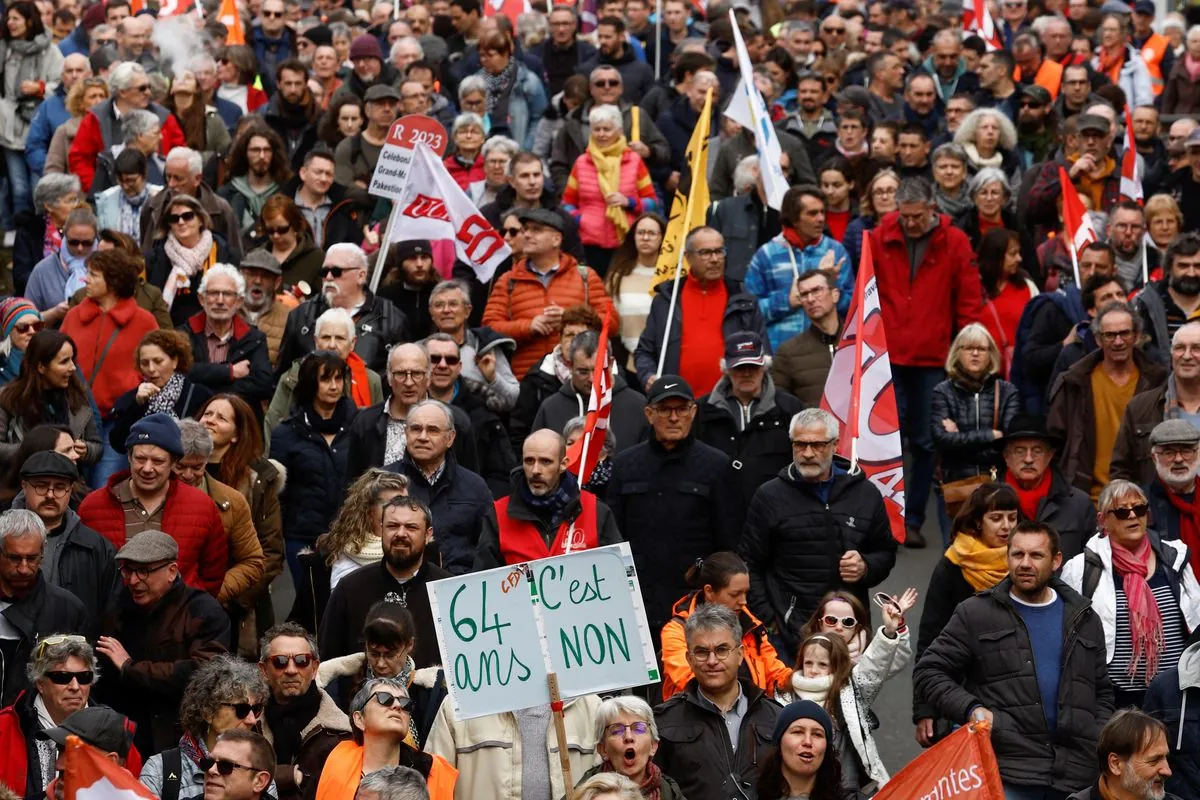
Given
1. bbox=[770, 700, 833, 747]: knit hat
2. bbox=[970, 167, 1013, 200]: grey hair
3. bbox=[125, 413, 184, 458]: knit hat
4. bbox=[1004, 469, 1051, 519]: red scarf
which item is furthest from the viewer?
bbox=[970, 167, 1013, 200]: grey hair

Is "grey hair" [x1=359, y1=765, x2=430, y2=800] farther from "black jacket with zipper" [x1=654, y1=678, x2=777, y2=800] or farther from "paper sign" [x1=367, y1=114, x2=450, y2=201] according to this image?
"paper sign" [x1=367, y1=114, x2=450, y2=201]

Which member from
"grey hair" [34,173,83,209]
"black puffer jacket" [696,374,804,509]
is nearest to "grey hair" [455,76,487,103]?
"grey hair" [34,173,83,209]

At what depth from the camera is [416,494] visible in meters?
11.3

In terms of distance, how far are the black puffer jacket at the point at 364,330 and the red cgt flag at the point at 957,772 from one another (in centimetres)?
569

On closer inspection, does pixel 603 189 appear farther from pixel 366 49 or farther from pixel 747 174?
pixel 366 49

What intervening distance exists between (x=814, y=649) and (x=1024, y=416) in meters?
2.94

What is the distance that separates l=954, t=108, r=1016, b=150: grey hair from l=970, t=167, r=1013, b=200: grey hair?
28.2 inches

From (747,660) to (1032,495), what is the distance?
106 inches

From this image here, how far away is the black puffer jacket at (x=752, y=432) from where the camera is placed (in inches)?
468

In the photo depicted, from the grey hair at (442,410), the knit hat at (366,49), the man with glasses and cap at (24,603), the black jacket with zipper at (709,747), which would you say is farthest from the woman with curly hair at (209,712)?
the knit hat at (366,49)

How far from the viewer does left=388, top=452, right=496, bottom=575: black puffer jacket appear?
440 inches

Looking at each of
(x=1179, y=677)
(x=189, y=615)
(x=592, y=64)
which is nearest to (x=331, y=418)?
(x=189, y=615)

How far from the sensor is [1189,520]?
11.5 meters

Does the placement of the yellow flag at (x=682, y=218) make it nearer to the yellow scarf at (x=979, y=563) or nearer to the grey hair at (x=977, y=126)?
the grey hair at (x=977, y=126)
